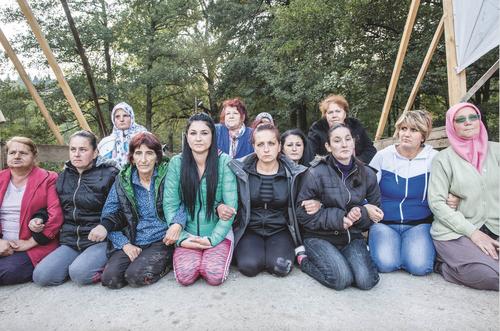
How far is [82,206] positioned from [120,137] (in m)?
1.56

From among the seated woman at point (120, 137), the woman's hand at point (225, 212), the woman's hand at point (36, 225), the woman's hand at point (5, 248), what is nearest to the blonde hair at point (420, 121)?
the woman's hand at point (225, 212)

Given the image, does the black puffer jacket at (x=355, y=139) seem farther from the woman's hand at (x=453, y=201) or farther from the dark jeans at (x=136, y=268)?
the dark jeans at (x=136, y=268)

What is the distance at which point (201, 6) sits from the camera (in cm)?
1759

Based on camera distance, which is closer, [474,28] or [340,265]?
[340,265]

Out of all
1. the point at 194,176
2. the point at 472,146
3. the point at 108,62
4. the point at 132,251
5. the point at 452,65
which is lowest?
the point at 132,251

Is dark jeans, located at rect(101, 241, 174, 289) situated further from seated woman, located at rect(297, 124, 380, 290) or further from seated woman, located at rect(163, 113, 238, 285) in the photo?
seated woman, located at rect(297, 124, 380, 290)

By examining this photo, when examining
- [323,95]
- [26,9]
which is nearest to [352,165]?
[26,9]

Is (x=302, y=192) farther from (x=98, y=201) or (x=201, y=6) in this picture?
(x=201, y=6)

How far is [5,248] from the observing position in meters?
2.79

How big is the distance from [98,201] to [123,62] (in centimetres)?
1537

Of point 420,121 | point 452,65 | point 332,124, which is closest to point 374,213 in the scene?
point 420,121

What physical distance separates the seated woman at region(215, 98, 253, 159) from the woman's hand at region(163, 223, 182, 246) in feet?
5.42

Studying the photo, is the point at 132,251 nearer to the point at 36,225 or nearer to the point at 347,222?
the point at 36,225

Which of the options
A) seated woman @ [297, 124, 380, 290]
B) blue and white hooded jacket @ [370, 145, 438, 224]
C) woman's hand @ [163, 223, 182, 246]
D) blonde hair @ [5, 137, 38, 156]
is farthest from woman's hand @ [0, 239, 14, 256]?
blue and white hooded jacket @ [370, 145, 438, 224]
